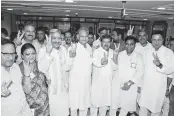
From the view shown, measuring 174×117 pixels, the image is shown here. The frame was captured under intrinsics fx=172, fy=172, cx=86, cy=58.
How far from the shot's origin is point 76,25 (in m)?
12.6

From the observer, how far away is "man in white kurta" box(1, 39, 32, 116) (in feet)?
6.47

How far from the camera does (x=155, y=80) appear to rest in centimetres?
303

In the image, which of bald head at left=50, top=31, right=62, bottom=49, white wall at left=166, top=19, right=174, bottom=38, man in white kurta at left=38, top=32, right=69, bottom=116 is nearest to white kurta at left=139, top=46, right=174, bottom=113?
man in white kurta at left=38, top=32, right=69, bottom=116

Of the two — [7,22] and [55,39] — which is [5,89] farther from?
[7,22]

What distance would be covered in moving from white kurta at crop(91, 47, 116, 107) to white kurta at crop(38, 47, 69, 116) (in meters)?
0.56

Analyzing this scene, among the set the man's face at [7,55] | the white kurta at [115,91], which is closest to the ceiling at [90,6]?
the white kurta at [115,91]

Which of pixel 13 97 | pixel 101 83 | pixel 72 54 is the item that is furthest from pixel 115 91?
pixel 13 97

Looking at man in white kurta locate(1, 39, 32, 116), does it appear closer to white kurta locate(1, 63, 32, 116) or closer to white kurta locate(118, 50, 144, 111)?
white kurta locate(1, 63, 32, 116)

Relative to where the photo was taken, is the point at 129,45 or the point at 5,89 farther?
the point at 129,45

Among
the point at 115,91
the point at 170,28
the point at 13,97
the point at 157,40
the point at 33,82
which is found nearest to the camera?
the point at 13,97

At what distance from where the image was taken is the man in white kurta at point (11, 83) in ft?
6.47

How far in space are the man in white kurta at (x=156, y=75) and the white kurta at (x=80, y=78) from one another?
41.3 inches

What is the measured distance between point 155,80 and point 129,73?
1.54ft

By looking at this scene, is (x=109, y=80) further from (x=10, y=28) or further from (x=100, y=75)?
(x=10, y=28)
